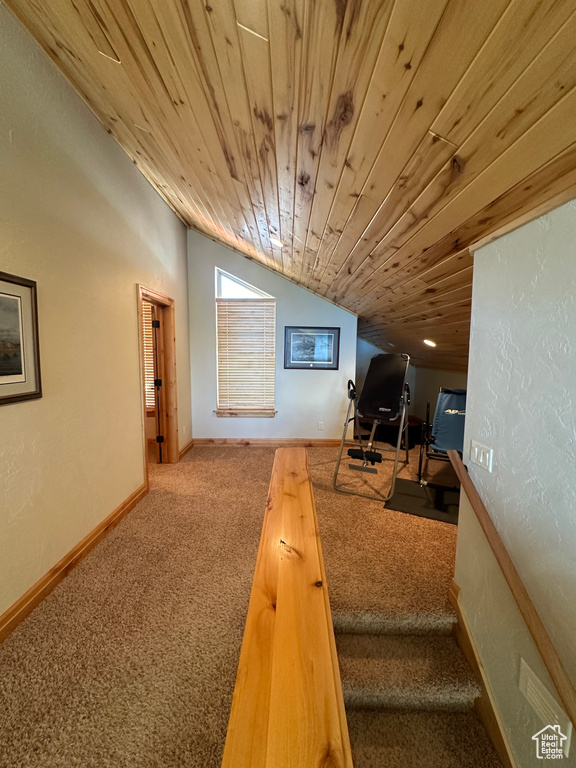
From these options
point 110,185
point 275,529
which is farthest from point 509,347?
point 110,185

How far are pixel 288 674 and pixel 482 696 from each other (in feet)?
4.36

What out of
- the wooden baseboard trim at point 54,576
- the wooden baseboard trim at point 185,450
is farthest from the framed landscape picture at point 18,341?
the wooden baseboard trim at point 185,450

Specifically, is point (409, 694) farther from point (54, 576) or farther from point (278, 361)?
point (278, 361)

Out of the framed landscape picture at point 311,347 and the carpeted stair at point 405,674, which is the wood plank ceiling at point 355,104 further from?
the carpeted stair at point 405,674

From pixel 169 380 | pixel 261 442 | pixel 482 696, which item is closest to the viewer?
pixel 482 696

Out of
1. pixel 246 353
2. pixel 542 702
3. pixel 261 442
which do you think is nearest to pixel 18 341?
pixel 542 702

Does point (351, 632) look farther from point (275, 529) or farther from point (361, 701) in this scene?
point (275, 529)

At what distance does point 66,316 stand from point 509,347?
2.42 m

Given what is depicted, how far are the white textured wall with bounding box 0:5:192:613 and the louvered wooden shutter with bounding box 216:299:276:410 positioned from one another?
157 centimetres

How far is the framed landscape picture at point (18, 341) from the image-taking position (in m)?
1.39

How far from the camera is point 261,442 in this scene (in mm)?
4316

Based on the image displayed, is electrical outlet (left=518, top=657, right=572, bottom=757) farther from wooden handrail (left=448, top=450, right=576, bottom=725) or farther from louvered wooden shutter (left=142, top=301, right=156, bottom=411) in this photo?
louvered wooden shutter (left=142, top=301, right=156, bottom=411)

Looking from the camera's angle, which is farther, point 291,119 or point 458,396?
point 458,396

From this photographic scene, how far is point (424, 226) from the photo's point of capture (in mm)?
1535
